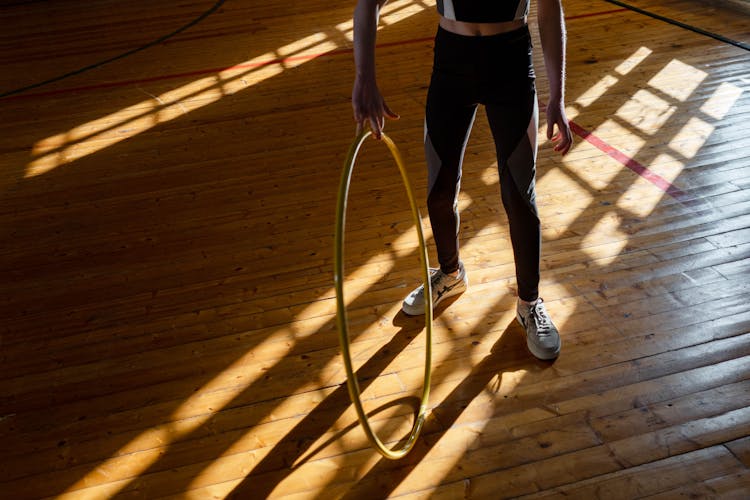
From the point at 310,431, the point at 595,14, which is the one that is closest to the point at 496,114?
the point at 310,431

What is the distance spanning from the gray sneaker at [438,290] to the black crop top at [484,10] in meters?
1.01

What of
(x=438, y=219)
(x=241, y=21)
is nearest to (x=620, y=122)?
(x=438, y=219)

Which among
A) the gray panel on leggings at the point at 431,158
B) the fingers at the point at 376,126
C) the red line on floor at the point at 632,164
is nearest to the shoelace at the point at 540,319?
the gray panel on leggings at the point at 431,158

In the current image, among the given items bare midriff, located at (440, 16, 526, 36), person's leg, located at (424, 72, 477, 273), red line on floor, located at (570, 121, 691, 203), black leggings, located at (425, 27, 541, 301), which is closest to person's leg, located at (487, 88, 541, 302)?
black leggings, located at (425, 27, 541, 301)

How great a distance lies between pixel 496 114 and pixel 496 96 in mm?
67

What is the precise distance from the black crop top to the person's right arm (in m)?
0.24

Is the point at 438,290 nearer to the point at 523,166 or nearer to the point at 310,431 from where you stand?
the point at 523,166

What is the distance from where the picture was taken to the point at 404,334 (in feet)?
9.18

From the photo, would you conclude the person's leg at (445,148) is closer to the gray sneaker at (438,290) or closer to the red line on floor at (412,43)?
the gray sneaker at (438,290)

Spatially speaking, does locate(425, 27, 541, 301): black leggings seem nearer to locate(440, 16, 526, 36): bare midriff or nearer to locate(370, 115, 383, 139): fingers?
locate(440, 16, 526, 36): bare midriff

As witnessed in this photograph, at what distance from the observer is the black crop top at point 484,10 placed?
2236 millimetres

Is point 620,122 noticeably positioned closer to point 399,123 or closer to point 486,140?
point 486,140

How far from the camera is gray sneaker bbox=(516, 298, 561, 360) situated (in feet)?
8.54

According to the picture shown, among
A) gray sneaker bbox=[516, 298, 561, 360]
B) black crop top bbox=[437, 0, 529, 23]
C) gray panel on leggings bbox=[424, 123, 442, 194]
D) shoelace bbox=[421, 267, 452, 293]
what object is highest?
black crop top bbox=[437, 0, 529, 23]
